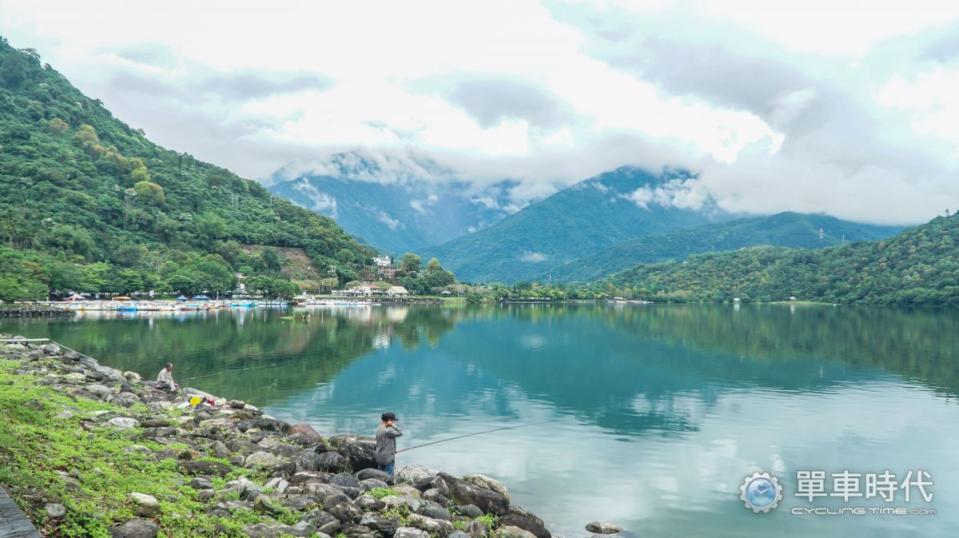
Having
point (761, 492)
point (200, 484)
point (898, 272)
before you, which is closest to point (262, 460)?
point (200, 484)

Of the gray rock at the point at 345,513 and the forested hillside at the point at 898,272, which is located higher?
the forested hillside at the point at 898,272

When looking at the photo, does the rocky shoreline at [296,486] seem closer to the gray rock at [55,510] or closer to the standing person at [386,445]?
the gray rock at [55,510]

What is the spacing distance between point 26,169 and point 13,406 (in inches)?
5210

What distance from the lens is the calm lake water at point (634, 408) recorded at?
15.9 meters

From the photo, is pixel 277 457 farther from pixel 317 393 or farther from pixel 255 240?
pixel 255 240

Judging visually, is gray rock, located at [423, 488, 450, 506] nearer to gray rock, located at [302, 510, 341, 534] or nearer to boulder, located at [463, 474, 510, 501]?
boulder, located at [463, 474, 510, 501]

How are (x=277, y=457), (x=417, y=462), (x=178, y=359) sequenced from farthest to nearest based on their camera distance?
(x=178, y=359)
(x=417, y=462)
(x=277, y=457)

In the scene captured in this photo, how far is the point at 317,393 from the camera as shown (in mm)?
29969

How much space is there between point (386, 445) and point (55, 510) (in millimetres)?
7467

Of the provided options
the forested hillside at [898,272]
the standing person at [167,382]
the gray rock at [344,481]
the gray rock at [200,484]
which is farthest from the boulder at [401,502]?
the forested hillside at [898,272]

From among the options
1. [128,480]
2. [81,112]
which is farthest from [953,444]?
[81,112]

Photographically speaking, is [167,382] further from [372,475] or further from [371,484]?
[371,484]

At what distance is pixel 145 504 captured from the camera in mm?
9414

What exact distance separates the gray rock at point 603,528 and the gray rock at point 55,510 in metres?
9.95
